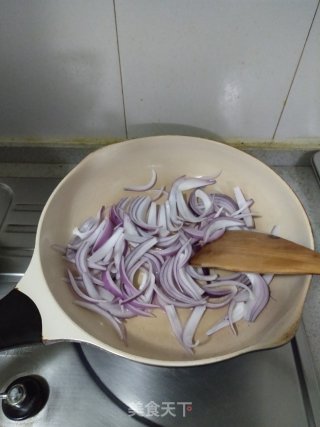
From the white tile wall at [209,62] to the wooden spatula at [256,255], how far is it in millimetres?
263

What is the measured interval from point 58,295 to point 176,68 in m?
0.45

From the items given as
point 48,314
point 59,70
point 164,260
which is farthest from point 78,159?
point 48,314

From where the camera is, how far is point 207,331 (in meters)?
0.60

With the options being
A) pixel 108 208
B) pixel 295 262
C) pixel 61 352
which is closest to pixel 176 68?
pixel 108 208

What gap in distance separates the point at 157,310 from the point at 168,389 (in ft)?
0.41

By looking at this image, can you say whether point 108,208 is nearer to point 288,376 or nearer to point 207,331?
point 207,331

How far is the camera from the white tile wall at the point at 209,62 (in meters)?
0.61

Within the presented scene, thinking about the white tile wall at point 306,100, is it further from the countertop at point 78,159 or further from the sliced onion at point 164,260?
the sliced onion at point 164,260

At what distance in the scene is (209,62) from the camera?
684 millimetres

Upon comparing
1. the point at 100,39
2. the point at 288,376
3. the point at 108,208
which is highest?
the point at 100,39

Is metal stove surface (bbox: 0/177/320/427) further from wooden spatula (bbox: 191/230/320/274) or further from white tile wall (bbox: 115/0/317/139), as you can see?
white tile wall (bbox: 115/0/317/139)

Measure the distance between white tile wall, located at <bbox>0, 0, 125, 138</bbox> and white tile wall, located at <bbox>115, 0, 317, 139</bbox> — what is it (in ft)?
0.10
